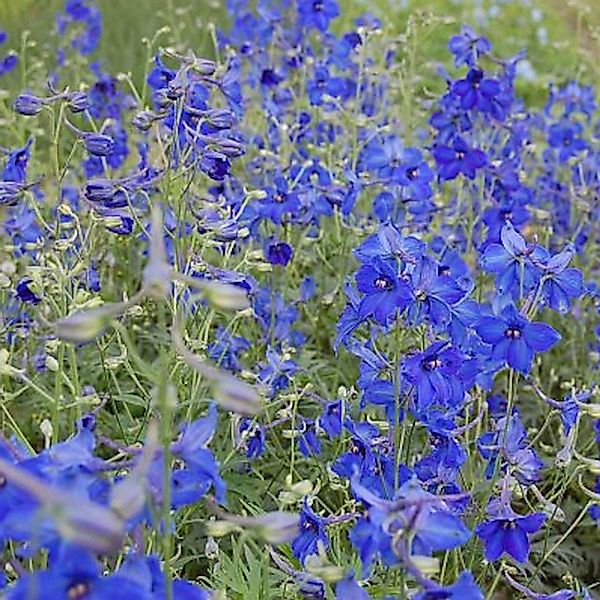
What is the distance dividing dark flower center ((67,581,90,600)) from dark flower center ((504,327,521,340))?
1031 mm

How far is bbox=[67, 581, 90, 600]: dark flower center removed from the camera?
116 cm

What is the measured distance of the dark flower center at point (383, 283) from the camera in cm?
199

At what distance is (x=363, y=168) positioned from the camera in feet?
11.9

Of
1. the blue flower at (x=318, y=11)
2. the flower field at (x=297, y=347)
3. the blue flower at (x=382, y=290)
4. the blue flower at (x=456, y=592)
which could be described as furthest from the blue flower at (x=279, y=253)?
the blue flower at (x=456, y=592)

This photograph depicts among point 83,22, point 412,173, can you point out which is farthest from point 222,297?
point 83,22

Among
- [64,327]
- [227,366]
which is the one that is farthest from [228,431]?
[64,327]

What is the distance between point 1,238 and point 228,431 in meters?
→ 1.25

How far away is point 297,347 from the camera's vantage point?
3215 mm

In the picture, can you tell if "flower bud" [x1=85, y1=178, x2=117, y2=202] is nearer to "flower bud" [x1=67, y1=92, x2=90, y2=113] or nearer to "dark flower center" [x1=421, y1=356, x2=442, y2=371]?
"flower bud" [x1=67, y1=92, x2=90, y2=113]

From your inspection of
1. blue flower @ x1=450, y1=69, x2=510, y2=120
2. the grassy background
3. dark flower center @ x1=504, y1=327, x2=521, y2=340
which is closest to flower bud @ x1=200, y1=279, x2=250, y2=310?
dark flower center @ x1=504, y1=327, x2=521, y2=340

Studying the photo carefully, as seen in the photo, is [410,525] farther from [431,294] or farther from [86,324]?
[431,294]

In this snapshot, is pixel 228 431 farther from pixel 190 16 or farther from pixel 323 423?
pixel 190 16

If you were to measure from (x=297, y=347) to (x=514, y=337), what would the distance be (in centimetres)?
126

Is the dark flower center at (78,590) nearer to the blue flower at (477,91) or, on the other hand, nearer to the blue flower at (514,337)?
the blue flower at (514,337)
